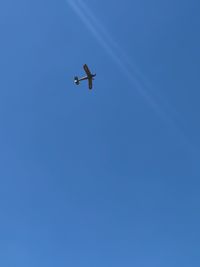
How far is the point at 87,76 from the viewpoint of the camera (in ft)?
462
